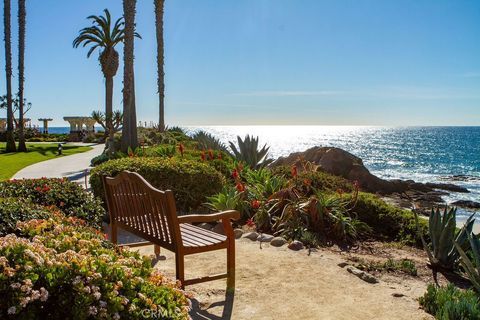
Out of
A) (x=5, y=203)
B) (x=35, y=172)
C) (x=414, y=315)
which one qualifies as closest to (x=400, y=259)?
(x=414, y=315)

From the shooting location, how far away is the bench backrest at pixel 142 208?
4.37 meters

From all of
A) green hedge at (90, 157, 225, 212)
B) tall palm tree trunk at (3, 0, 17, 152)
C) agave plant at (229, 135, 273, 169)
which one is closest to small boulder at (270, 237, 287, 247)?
green hedge at (90, 157, 225, 212)

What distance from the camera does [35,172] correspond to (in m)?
16.3

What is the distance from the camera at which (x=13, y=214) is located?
4.36 meters

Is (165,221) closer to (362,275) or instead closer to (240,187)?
(362,275)

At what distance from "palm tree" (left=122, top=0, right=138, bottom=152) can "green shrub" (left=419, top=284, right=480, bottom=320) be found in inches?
629

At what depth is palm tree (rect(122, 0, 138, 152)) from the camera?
19.2 metres

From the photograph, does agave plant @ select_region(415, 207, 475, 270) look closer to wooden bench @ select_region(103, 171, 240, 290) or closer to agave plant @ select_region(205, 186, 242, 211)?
wooden bench @ select_region(103, 171, 240, 290)

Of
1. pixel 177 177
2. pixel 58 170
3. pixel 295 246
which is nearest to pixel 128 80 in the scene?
pixel 58 170

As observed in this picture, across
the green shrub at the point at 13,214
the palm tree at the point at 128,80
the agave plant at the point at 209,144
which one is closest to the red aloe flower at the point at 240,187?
the green shrub at the point at 13,214

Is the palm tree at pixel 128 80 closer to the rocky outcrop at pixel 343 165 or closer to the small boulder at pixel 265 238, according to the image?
the rocky outcrop at pixel 343 165

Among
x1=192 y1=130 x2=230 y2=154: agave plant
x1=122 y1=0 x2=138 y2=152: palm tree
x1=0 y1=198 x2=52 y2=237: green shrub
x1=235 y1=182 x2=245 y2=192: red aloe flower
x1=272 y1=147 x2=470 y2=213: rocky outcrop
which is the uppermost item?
x1=122 y1=0 x2=138 y2=152: palm tree

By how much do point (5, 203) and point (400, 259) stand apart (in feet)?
15.4

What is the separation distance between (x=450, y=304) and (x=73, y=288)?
9.76ft
